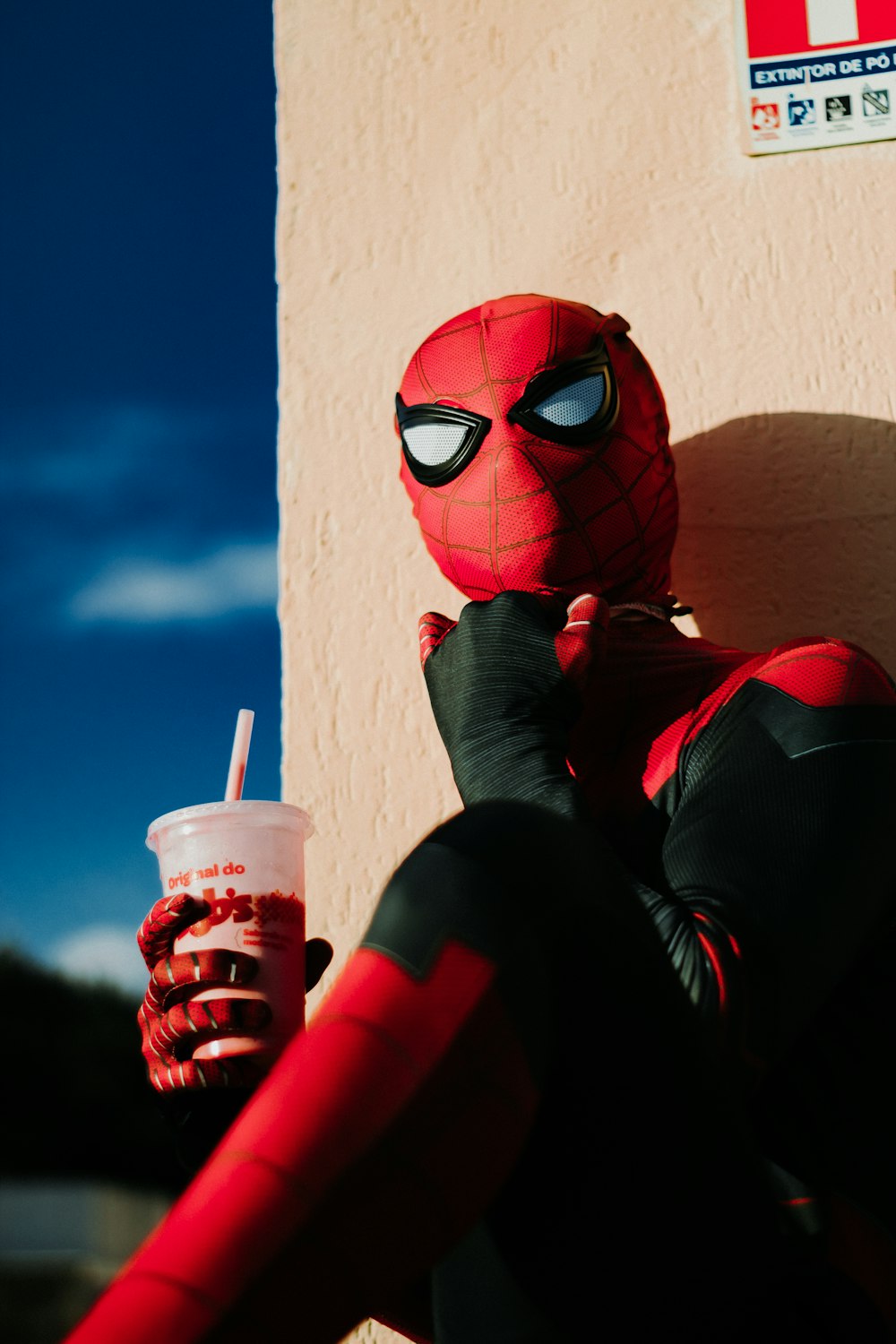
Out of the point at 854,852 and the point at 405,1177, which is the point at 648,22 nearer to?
the point at 854,852

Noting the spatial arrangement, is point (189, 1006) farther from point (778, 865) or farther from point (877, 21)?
point (877, 21)

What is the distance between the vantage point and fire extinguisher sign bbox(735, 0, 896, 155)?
4.95 ft

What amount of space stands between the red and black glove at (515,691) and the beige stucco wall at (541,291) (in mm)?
391

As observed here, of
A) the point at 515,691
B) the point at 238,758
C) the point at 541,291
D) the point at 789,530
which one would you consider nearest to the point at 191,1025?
the point at 238,758

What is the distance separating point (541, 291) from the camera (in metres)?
1.55

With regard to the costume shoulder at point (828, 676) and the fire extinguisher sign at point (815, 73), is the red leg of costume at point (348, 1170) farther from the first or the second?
the fire extinguisher sign at point (815, 73)

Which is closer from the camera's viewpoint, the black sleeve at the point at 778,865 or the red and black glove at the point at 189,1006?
the black sleeve at the point at 778,865

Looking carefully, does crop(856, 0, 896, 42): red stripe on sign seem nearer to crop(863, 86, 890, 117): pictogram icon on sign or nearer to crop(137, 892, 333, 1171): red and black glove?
crop(863, 86, 890, 117): pictogram icon on sign

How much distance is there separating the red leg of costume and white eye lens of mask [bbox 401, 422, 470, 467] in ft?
2.05

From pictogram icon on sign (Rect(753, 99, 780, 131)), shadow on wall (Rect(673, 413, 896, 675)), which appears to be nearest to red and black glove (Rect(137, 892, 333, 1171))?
shadow on wall (Rect(673, 413, 896, 675))

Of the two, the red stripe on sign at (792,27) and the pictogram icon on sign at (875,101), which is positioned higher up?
the red stripe on sign at (792,27)

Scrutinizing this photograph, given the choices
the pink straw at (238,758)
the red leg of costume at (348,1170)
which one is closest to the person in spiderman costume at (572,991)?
the red leg of costume at (348,1170)

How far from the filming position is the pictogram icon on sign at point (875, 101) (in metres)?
1.51

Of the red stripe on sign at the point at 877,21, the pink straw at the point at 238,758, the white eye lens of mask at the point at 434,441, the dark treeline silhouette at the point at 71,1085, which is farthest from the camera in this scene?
the dark treeline silhouette at the point at 71,1085
